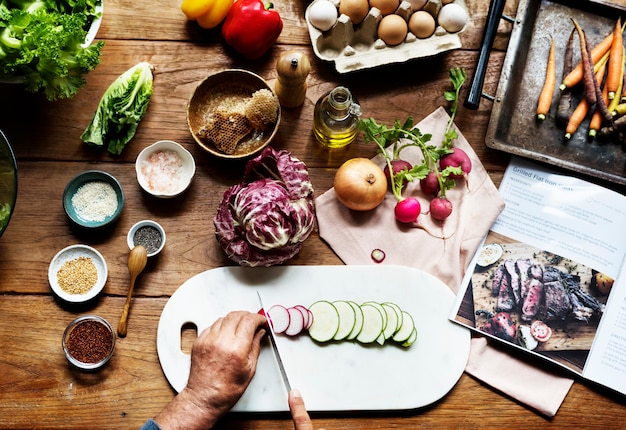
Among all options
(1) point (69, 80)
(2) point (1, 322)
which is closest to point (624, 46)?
(1) point (69, 80)

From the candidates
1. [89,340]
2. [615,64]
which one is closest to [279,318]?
[89,340]

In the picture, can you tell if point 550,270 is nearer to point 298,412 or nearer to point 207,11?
point 298,412

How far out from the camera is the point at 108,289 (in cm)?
174

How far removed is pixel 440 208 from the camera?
5.82ft

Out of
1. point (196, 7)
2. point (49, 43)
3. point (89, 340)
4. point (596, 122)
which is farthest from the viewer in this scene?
point (596, 122)

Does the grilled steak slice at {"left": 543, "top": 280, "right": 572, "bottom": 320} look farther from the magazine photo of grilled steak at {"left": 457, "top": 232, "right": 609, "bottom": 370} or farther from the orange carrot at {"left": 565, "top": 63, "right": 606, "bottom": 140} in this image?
the orange carrot at {"left": 565, "top": 63, "right": 606, "bottom": 140}

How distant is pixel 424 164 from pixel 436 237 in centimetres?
25

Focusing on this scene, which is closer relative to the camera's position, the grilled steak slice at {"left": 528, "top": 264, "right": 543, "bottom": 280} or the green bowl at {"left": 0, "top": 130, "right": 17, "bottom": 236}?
the green bowl at {"left": 0, "top": 130, "right": 17, "bottom": 236}

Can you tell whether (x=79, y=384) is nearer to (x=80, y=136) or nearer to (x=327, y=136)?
(x=80, y=136)

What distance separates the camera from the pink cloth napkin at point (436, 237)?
178 cm

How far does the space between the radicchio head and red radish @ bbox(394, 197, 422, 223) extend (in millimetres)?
276

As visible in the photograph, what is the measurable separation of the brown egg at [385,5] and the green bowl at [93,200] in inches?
39.0

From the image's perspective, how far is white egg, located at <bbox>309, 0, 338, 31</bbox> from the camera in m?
1.77

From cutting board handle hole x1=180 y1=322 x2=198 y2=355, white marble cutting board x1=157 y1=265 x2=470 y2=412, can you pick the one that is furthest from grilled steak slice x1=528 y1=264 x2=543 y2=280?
cutting board handle hole x1=180 y1=322 x2=198 y2=355
